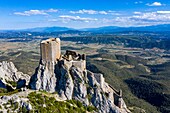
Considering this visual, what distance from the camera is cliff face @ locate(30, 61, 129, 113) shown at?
69.6m

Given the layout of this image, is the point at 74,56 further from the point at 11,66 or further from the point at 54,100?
the point at 11,66

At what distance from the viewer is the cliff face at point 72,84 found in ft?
228

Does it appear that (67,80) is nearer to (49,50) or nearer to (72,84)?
(72,84)

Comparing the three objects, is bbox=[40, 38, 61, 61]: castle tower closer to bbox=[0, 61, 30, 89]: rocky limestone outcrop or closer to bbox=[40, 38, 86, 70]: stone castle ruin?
bbox=[40, 38, 86, 70]: stone castle ruin

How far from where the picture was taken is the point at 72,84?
233 feet

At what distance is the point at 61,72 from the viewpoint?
70.7 m

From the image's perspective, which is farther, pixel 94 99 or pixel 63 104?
pixel 94 99

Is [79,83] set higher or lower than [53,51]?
lower

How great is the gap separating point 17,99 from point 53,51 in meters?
14.5

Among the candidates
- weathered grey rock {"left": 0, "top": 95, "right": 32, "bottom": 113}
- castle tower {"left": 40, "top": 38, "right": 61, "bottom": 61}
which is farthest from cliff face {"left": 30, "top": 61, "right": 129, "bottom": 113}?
weathered grey rock {"left": 0, "top": 95, "right": 32, "bottom": 113}

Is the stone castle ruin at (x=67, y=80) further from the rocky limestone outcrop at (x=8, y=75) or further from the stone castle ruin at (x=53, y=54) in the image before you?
the rocky limestone outcrop at (x=8, y=75)

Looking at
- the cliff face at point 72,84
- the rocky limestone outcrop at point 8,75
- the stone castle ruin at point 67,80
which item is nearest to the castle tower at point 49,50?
the stone castle ruin at point 67,80

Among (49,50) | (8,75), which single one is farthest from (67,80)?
(8,75)

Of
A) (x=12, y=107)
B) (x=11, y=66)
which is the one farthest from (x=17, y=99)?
(x=11, y=66)
